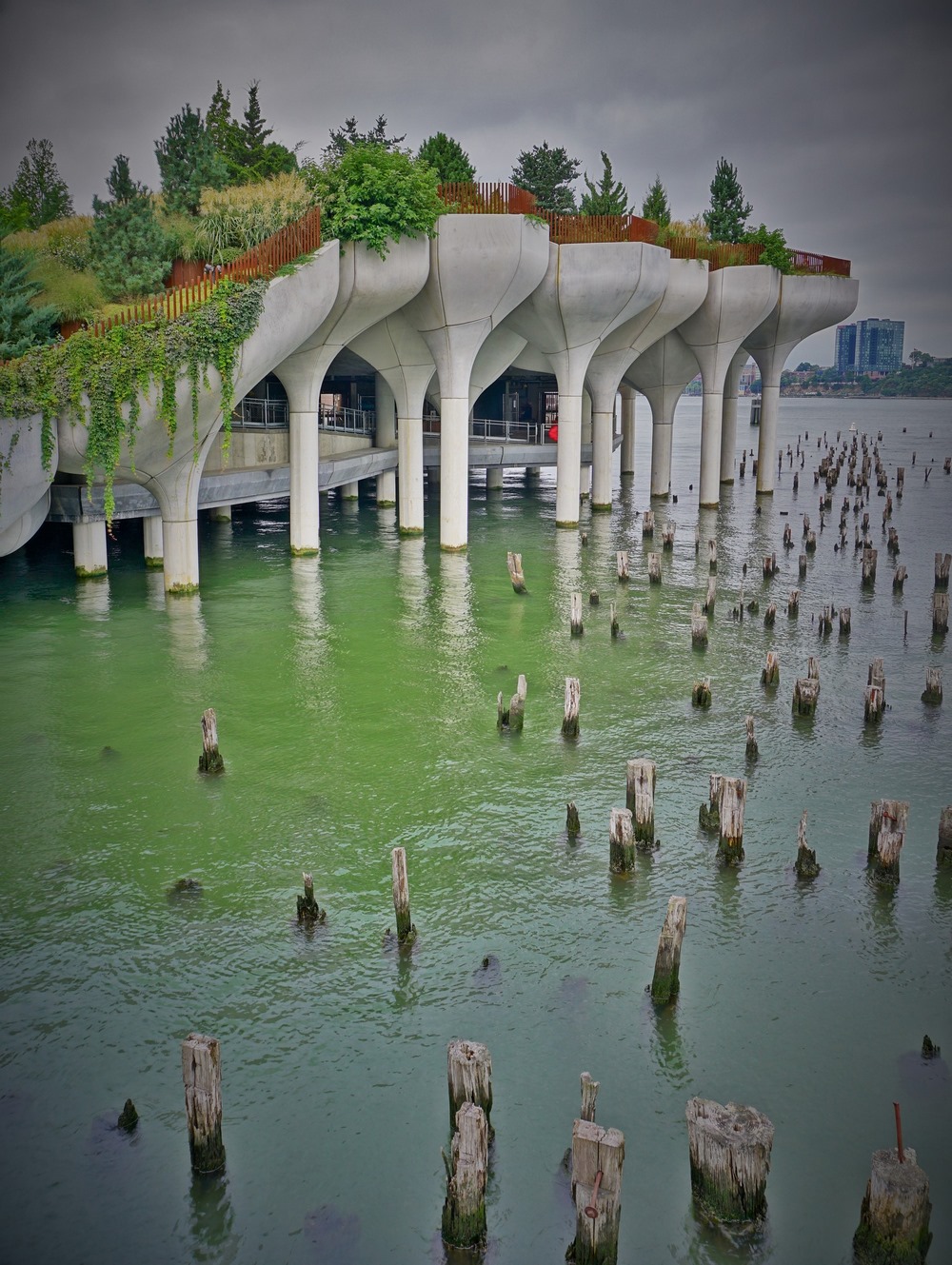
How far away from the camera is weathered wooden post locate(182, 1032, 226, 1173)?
822cm

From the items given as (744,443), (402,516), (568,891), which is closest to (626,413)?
(402,516)

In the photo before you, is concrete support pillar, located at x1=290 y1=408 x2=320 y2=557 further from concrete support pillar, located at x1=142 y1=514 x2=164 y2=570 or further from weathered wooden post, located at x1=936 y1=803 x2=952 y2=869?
weathered wooden post, located at x1=936 y1=803 x2=952 y2=869

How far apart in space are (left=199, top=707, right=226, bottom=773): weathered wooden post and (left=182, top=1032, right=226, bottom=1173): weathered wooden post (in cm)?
804

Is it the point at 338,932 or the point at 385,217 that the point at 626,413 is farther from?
the point at 338,932

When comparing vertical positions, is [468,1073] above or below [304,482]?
below

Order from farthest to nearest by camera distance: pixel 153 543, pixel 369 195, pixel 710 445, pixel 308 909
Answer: pixel 710 445 → pixel 153 543 → pixel 369 195 → pixel 308 909

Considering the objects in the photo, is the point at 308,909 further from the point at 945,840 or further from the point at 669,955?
the point at 945,840

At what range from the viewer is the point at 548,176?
55.3 metres

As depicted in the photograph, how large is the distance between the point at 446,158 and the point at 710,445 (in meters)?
17.6

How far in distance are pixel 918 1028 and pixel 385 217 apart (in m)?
24.4

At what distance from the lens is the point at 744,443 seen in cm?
13325

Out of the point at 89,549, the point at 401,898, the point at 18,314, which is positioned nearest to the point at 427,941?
the point at 401,898

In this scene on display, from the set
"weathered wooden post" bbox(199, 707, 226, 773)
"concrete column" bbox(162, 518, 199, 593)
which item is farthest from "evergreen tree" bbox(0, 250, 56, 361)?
"weathered wooden post" bbox(199, 707, 226, 773)

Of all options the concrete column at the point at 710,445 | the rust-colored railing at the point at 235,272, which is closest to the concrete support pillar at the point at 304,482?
the rust-colored railing at the point at 235,272
